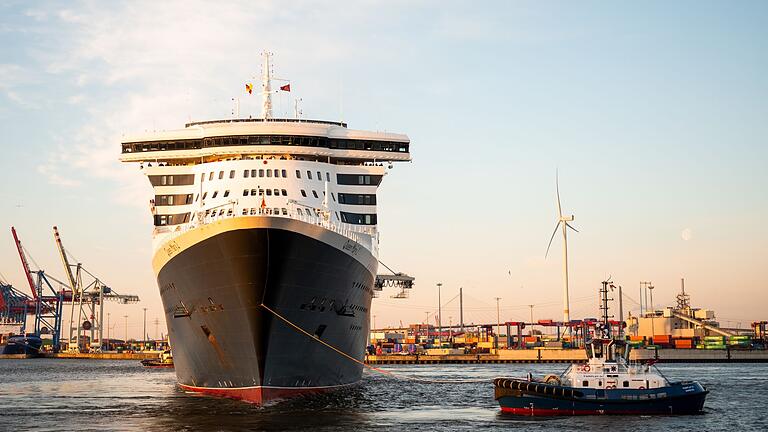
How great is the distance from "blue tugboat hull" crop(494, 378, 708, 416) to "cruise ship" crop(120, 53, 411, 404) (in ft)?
30.2

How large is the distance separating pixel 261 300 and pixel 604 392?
1661 cm

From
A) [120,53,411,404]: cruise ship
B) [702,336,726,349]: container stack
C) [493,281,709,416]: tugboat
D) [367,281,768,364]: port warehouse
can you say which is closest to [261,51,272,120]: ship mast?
[120,53,411,404]: cruise ship

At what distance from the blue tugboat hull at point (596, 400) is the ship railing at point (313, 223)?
1063cm

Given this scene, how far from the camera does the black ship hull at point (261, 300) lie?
3775 centimetres

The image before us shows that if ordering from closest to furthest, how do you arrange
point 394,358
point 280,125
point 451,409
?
point 451,409
point 280,125
point 394,358

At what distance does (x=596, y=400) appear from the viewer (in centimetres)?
4053

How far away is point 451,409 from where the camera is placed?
45688 millimetres

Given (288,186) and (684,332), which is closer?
(288,186)

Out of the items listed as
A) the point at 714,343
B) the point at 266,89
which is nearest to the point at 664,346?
the point at 714,343

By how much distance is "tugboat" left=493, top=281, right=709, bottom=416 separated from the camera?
4072cm

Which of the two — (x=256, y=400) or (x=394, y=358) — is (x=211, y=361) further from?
(x=394, y=358)

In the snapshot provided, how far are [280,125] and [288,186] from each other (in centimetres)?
A: 426

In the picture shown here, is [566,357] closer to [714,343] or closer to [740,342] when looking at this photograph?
[714,343]

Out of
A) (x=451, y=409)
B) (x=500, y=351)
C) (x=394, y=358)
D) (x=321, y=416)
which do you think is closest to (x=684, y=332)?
(x=500, y=351)
